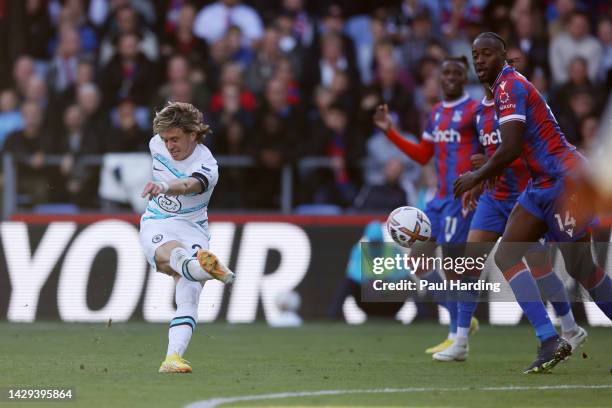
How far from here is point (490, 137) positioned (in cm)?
1023

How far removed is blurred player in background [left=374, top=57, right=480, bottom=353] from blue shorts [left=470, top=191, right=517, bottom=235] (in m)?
0.86

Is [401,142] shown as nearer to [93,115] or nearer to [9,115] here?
[93,115]

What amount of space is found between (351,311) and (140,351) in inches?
168

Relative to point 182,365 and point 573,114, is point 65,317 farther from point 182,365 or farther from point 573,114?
point 573,114

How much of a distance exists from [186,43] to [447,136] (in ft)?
23.3

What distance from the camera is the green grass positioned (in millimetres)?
7855

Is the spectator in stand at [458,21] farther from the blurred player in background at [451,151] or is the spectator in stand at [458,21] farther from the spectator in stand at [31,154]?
the blurred player in background at [451,151]

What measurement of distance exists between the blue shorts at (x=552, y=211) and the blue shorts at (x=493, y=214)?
817mm

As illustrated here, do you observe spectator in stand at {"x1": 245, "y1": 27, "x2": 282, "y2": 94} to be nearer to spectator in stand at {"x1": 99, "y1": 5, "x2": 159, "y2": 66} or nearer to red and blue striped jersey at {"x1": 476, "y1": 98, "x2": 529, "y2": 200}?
spectator in stand at {"x1": 99, "y1": 5, "x2": 159, "y2": 66}

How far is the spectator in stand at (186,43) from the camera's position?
17.5 metres

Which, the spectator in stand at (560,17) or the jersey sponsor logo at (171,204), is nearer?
the jersey sponsor logo at (171,204)

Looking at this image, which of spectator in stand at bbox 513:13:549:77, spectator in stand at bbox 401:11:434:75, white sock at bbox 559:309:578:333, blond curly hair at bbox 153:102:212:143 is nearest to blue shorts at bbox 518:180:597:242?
white sock at bbox 559:309:578:333

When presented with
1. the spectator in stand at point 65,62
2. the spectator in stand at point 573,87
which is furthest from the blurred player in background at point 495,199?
the spectator in stand at point 65,62

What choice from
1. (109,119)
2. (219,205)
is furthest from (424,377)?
(109,119)
